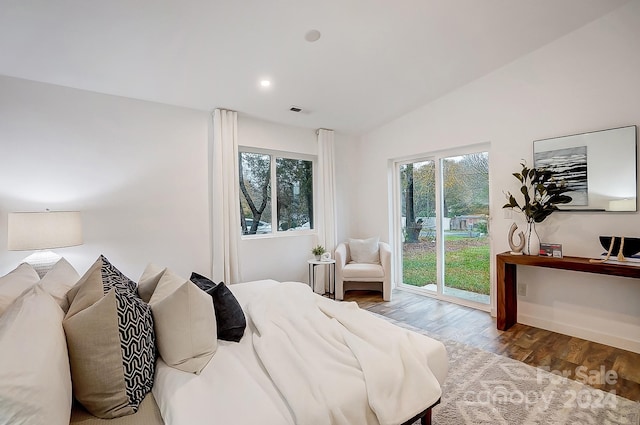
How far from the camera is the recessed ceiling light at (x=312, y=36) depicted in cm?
268

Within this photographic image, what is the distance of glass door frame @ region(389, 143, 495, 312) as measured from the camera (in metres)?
3.87

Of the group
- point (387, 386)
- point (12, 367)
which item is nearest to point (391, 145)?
point (387, 386)

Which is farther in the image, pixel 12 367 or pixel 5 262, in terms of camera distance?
pixel 5 262

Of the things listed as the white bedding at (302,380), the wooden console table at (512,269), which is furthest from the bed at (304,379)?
the wooden console table at (512,269)

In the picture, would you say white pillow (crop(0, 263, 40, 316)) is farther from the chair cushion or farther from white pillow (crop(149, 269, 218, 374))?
the chair cushion

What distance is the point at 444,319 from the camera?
3.54 meters

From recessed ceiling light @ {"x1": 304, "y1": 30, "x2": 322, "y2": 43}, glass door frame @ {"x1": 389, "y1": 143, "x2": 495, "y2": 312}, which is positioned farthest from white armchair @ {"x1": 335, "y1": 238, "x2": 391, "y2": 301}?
recessed ceiling light @ {"x1": 304, "y1": 30, "x2": 322, "y2": 43}

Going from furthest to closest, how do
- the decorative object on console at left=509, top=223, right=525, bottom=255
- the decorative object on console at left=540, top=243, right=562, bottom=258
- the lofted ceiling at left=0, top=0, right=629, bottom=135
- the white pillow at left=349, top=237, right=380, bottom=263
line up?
1. the white pillow at left=349, top=237, right=380, bottom=263
2. the decorative object on console at left=509, top=223, right=525, bottom=255
3. the decorative object on console at left=540, top=243, right=562, bottom=258
4. the lofted ceiling at left=0, top=0, right=629, bottom=135

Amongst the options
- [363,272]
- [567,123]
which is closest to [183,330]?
[363,272]

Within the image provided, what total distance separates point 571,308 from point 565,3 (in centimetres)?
292

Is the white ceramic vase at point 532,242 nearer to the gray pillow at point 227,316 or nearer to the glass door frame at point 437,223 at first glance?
the glass door frame at point 437,223

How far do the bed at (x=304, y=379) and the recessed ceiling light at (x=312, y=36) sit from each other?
241 centimetres

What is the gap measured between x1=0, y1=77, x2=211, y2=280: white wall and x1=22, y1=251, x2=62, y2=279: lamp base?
0.34 m

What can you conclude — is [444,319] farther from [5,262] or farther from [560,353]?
[5,262]
